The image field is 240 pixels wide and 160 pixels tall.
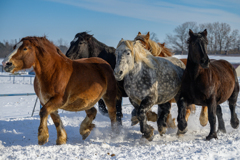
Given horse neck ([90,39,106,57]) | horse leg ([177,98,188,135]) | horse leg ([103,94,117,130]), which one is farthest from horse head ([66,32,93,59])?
horse leg ([177,98,188,135])

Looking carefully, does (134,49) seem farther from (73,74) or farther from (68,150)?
(68,150)

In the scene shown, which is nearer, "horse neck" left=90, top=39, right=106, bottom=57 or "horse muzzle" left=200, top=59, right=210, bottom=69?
"horse muzzle" left=200, top=59, right=210, bottom=69

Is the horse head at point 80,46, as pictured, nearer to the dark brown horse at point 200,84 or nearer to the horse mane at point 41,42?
the horse mane at point 41,42

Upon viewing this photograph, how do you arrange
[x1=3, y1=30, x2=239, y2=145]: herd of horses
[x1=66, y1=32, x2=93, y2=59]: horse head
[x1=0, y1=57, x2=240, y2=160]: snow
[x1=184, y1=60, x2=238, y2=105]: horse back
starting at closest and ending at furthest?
1. [x1=0, y1=57, x2=240, y2=160]: snow
2. [x1=3, y1=30, x2=239, y2=145]: herd of horses
3. [x1=184, y1=60, x2=238, y2=105]: horse back
4. [x1=66, y1=32, x2=93, y2=59]: horse head

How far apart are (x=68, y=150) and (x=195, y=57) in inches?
108

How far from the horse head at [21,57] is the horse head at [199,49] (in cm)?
282

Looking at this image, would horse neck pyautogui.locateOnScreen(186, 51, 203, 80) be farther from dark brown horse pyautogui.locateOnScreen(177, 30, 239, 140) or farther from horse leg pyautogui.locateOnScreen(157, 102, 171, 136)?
horse leg pyautogui.locateOnScreen(157, 102, 171, 136)

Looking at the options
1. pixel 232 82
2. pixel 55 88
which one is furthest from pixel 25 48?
pixel 232 82

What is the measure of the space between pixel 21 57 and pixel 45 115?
1011 mm

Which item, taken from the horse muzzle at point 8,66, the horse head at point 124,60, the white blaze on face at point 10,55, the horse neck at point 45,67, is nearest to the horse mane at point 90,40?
the horse head at point 124,60

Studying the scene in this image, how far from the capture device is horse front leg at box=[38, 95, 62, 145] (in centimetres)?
405

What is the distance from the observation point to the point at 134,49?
4.75 meters

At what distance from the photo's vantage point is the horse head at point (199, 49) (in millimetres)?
4395

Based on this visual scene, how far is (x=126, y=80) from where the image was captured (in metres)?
4.74
